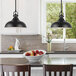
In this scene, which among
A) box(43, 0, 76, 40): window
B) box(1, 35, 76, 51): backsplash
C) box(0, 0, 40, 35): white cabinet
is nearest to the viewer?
box(0, 0, 40, 35): white cabinet

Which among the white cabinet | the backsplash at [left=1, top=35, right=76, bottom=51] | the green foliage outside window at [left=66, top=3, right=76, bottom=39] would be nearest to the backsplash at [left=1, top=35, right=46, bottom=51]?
the backsplash at [left=1, top=35, right=76, bottom=51]

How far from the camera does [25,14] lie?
167 inches

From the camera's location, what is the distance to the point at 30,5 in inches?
166

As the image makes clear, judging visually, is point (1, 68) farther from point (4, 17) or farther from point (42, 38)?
point (42, 38)

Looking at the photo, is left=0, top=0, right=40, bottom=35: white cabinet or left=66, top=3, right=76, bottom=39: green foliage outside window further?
left=66, top=3, right=76, bottom=39: green foliage outside window

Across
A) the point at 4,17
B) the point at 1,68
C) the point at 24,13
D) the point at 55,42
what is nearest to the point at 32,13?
the point at 24,13

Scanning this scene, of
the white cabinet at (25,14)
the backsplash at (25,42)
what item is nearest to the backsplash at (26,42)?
the backsplash at (25,42)

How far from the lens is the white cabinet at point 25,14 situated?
4188 millimetres

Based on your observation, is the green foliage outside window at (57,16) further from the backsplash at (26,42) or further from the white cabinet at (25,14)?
the white cabinet at (25,14)

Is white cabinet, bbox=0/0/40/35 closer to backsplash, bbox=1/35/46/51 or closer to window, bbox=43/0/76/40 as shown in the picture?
backsplash, bbox=1/35/46/51

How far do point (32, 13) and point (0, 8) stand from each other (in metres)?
0.94

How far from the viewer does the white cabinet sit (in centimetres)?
419

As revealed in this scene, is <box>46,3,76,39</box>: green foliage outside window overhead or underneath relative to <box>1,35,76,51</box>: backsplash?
overhead

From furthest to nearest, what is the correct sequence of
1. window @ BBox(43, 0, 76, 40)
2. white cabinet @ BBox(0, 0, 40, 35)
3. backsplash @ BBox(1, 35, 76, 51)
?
window @ BBox(43, 0, 76, 40) → backsplash @ BBox(1, 35, 76, 51) → white cabinet @ BBox(0, 0, 40, 35)
